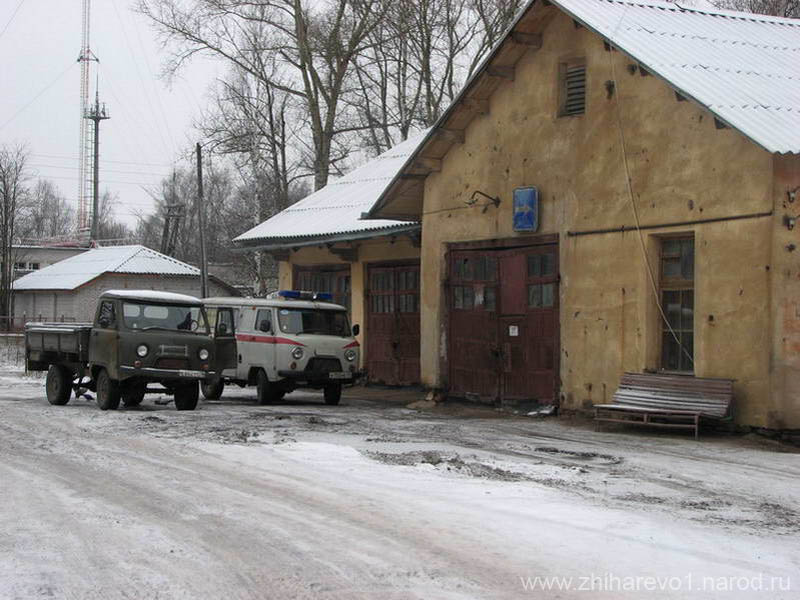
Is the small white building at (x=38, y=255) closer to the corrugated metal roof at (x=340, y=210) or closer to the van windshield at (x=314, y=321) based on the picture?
the corrugated metal roof at (x=340, y=210)

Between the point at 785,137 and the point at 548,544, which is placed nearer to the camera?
the point at 548,544

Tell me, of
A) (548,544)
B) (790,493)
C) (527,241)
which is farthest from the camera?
(527,241)

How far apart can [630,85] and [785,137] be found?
3.28 metres

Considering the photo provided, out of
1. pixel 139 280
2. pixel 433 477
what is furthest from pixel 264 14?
pixel 433 477

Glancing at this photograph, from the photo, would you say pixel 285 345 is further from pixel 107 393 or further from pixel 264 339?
pixel 107 393

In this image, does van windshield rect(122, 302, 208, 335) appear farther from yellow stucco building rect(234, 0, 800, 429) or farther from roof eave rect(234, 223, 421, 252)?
roof eave rect(234, 223, 421, 252)

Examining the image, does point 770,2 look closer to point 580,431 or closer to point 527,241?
point 527,241

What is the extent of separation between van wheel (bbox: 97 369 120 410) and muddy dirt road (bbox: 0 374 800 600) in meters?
2.81

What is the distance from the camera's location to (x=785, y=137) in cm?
1378

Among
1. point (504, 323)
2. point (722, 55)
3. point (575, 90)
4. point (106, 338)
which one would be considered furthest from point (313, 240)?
point (722, 55)

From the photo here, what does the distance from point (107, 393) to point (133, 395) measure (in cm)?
87

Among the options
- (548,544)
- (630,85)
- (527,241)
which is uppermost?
(630,85)

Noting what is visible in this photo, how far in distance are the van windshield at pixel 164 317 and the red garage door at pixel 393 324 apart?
21.3ft

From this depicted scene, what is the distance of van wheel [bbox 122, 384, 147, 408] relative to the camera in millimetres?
18344
